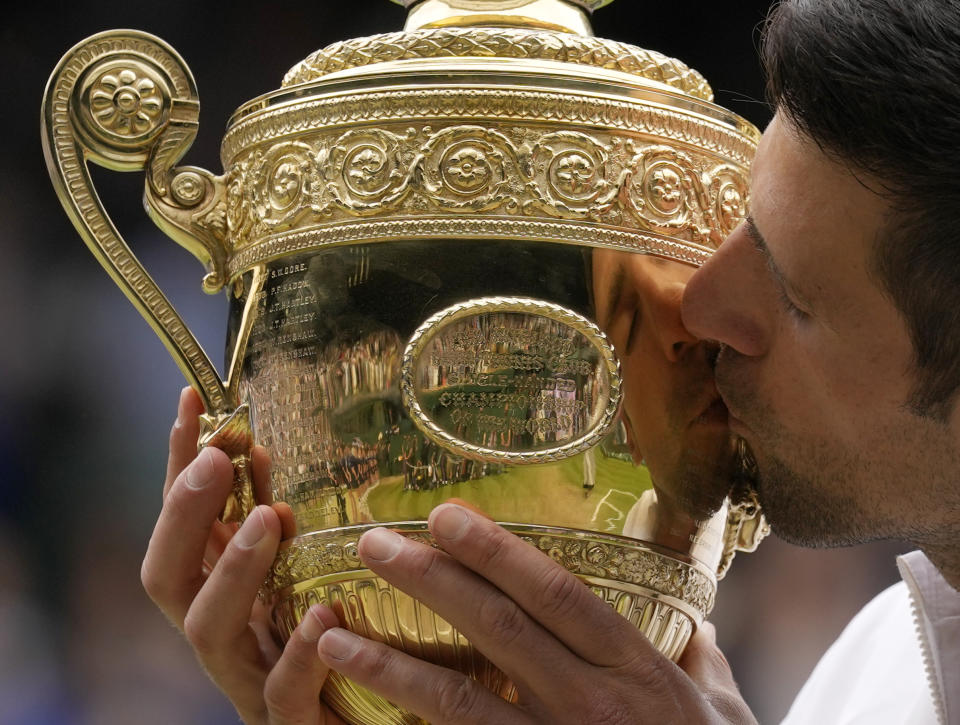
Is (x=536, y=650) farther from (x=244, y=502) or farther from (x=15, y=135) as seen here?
(x=15, y=135)

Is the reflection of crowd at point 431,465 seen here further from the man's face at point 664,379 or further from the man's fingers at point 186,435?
the man's fingers at point 186,435

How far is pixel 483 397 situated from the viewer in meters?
0.99

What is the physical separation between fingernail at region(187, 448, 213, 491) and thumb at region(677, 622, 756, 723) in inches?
20.8

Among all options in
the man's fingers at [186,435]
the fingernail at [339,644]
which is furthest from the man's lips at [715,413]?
the man's fingers at [186,435]

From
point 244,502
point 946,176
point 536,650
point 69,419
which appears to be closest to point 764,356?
point 946,176

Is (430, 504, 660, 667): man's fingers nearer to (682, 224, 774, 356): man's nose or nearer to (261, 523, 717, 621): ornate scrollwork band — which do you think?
(261, 523, 717, 621): ornate scrollwork band

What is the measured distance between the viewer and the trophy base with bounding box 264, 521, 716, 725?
3.36ft

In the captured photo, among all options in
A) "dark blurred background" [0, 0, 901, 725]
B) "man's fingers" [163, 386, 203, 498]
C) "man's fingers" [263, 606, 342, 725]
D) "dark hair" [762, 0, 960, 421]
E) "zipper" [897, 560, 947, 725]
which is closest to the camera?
"dark hair" [762, 0, 960, 421]

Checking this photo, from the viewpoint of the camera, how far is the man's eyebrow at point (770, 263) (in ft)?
3.32

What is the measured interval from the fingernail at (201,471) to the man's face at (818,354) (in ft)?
1.37

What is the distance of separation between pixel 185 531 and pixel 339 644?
0.21 m

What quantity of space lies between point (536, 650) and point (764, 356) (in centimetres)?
30

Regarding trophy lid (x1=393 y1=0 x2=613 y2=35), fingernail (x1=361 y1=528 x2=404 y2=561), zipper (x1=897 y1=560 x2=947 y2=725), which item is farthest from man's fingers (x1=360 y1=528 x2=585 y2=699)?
zipper (x1=897 y1=560 x2=947 y2=725)

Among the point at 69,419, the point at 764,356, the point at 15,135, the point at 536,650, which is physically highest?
the point at 764,356
